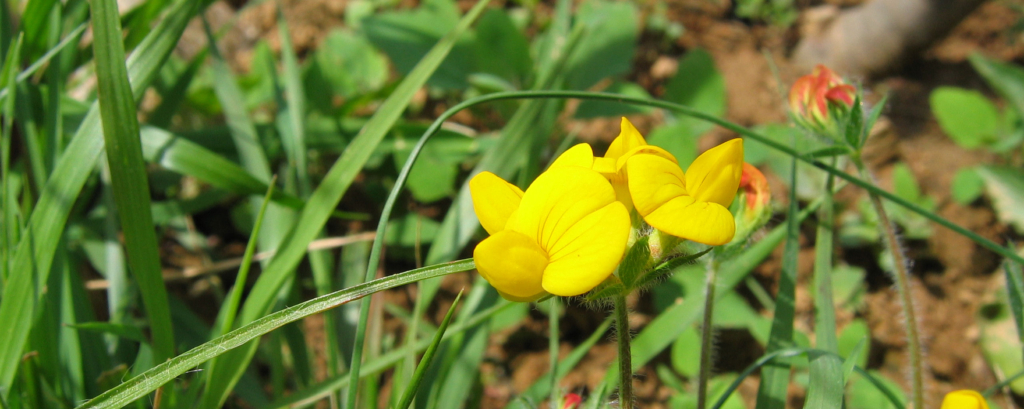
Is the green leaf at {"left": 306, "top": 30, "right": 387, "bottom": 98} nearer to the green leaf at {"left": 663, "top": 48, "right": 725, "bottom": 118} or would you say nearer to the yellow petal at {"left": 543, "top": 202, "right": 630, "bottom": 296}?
the green leaf at {"left": 663, "top": 48, "right": 725, "bottom": 118}

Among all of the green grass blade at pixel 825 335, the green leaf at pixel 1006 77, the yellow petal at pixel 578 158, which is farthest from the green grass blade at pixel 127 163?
the green leaf at pixel 1006 77

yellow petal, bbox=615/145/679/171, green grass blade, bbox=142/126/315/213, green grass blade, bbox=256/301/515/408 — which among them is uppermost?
yellow petal, bbox=615/145/679/171

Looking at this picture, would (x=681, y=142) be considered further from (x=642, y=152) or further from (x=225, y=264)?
(x=225, y=264)

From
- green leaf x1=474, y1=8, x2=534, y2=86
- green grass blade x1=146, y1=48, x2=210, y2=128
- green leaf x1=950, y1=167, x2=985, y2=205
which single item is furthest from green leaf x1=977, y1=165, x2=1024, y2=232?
green grass blade x1=146, y1=48, x2=210, y2=128

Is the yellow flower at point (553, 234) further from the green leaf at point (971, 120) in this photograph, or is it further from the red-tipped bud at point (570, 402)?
the green leaf at point (971, 120)

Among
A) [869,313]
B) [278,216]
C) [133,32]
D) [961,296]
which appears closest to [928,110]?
[961,296]

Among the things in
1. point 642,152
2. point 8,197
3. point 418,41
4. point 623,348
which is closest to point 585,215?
point 642,152
